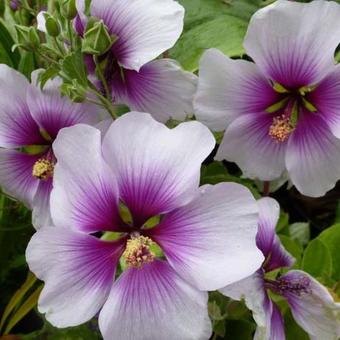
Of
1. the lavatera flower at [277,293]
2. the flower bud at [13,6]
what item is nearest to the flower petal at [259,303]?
the lavatera flower at [277,293]

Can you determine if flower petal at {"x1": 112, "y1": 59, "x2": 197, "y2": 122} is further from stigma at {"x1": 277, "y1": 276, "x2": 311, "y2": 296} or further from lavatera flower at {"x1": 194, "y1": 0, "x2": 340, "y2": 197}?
stigma at {"x1": 277, "y1": 276, "x2": 311, "y2": 296}

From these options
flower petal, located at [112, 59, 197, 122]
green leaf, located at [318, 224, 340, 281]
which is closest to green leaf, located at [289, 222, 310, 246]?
green leaf, located at [318, 224, 340, 281]

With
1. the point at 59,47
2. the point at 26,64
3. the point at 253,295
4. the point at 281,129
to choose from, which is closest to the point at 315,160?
the point at 281,129

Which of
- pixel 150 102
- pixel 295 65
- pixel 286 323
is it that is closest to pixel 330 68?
pixel 295 65

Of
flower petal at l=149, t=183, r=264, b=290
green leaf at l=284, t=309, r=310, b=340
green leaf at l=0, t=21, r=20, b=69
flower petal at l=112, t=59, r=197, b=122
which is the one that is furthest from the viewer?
green leaf at l=0, t=21, r=20, b=69

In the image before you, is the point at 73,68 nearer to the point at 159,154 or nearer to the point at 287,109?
the point at 159,154

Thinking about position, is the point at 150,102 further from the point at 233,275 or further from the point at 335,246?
the point at 335,246
